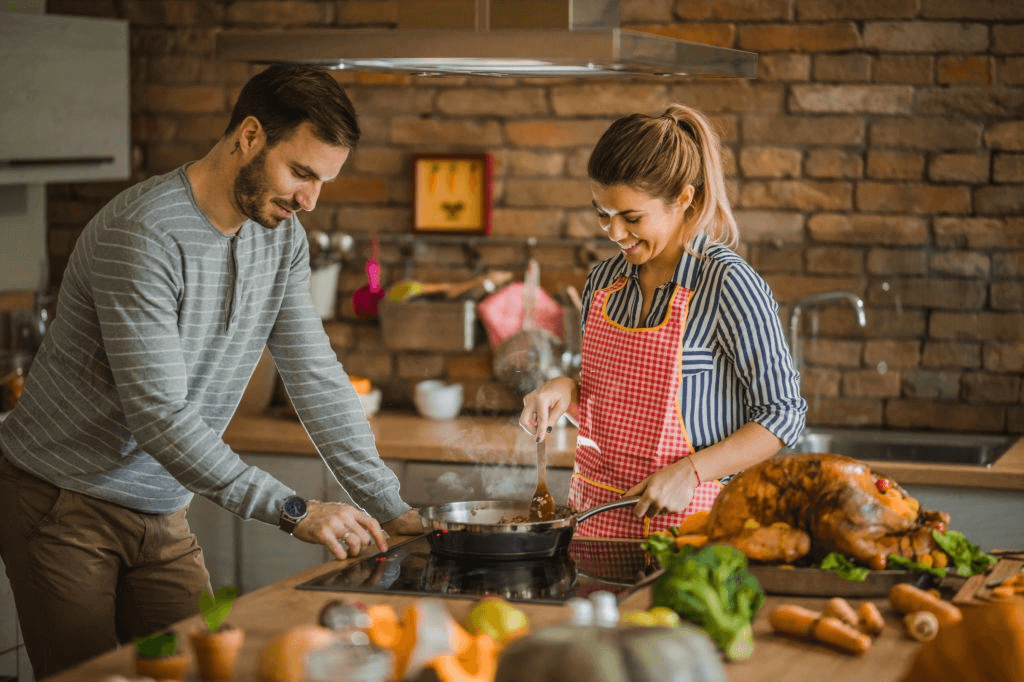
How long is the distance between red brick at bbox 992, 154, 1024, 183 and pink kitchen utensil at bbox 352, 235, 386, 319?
1823 millimetres

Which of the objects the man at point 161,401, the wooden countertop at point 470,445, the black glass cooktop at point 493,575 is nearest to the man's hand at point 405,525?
the man at point 161,401

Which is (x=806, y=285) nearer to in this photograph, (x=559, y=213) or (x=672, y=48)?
(x=559, y=213)

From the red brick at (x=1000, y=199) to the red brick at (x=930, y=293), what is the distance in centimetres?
21

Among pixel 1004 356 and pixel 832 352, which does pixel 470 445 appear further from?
pixel 1004 356

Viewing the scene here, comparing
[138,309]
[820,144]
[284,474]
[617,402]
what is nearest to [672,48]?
[617,402]

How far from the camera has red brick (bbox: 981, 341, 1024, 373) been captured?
342 centimetres

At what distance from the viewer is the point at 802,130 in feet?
11.5

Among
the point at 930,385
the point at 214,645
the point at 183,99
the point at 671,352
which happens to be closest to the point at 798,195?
the point at 930,385

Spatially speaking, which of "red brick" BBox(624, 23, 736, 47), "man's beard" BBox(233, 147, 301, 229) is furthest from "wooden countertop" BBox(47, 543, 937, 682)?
"red brick" BBox(624, 23, 736, 47)

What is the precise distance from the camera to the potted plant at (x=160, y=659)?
4.30 ft

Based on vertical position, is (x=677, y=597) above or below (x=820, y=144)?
below

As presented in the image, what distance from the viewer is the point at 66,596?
2023 millimetres

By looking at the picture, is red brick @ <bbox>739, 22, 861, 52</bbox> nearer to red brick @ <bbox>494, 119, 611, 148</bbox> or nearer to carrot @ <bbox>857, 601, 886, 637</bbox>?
red brick @ <bbox>494, 119, 611, 148</bbox>

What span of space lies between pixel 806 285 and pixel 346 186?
1.44 m
